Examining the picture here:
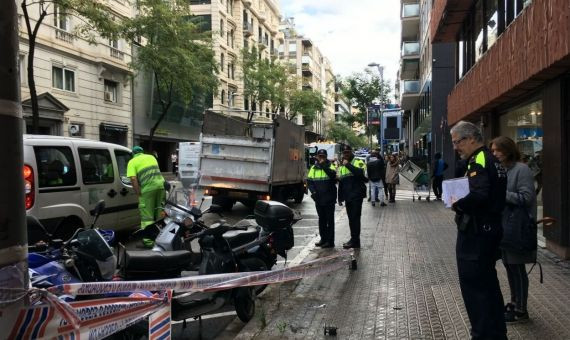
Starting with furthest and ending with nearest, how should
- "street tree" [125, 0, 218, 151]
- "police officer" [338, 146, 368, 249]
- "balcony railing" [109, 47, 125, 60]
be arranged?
"balcony railing" [109, 47, 125, 60], "street tree" [125, 0, 218, 151], "police officer" [338, 146, 368, 249]

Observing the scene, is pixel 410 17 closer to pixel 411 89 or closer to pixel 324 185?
pixel 411 89

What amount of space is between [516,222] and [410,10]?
36499mm

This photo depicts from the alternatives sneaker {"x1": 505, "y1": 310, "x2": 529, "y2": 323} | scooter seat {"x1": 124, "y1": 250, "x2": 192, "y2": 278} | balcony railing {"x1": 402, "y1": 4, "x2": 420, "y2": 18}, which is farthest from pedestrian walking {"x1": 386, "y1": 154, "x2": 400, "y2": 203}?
balcony railing {"x1": 402, "y1": 4, "x2": 420, "y2": 18}

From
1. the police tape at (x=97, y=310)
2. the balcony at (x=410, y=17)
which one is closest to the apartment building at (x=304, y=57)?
the balcony at (x=410, y=17)

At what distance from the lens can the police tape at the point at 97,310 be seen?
238 centimetres

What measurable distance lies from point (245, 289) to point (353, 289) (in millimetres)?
1671

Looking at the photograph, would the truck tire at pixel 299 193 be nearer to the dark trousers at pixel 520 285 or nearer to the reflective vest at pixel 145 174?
the reflective vest at pixel 145 174

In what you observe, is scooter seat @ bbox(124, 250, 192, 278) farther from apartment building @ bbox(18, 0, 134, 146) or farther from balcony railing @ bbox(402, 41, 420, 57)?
balcony railing @ bbox(402, 41, 420, 57)

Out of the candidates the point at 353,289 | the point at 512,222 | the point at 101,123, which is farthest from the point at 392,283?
the point at 101,123

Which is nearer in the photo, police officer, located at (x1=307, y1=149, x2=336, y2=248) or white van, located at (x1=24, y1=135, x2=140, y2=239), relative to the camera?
white van, located at (x1=24, y1=135, x2=140, y2=239)

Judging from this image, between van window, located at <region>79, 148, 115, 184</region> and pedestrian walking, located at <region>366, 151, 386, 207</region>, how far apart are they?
364 inches

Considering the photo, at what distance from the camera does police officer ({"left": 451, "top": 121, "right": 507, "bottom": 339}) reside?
3.81m

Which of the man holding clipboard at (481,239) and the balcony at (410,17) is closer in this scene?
the man holding clipboard at (481,239)

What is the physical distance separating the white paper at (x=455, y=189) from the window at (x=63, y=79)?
25.9 meters
